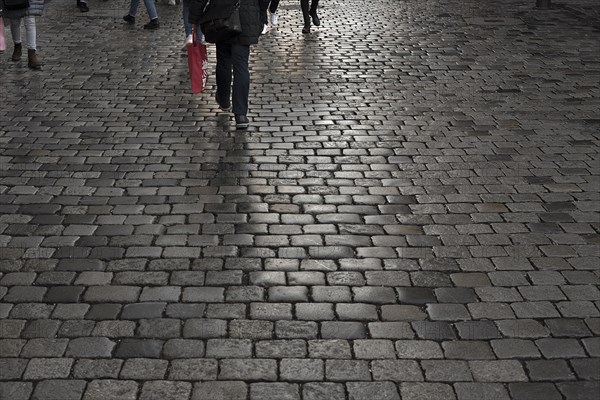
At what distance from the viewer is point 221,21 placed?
7754 mm

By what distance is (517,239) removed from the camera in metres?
5.48

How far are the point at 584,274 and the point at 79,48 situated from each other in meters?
9.22

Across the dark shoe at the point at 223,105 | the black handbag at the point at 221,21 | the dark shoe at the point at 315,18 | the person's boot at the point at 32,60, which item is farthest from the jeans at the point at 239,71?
the dark shoe at the point at 315,18

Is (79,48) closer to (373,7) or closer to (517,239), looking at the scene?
(373,7)

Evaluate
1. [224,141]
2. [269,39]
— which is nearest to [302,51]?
[269,39]

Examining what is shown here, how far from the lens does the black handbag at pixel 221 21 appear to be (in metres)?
7.77

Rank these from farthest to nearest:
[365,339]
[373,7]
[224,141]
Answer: [373,7]
[224,141]
[365,339]

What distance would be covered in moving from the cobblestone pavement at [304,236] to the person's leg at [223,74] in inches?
8.2

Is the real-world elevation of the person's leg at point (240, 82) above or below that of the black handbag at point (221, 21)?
below

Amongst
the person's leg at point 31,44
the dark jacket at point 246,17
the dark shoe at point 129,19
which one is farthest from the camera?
the dark shoe at point 129,19

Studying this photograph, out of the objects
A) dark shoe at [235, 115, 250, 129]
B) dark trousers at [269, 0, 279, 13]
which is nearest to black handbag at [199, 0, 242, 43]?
dark shoe at [235, 115, 250, 129]

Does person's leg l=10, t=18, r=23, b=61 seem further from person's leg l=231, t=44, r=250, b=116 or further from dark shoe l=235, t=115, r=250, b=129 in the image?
dark shoe l=235, t=115, r=250, b=129

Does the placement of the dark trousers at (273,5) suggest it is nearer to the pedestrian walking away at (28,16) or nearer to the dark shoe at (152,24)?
the dark shoe at (152,24)

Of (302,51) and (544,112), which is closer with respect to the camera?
(544,112)
